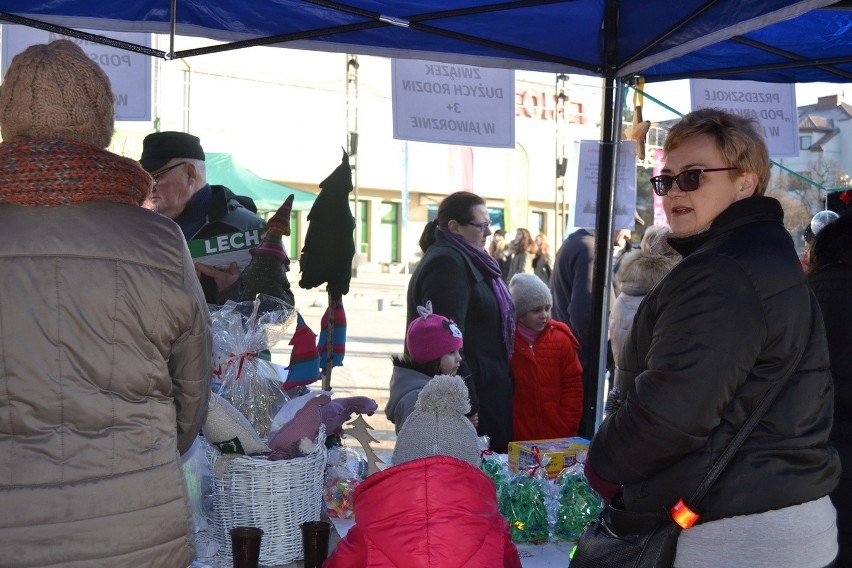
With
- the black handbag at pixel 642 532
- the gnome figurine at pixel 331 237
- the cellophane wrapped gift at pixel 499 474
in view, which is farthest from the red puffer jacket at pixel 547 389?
the black handbag at pixel 642 532

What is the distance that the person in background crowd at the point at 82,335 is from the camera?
1478 millimetres

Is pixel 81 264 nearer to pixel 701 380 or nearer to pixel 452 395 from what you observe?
pixel 452 395

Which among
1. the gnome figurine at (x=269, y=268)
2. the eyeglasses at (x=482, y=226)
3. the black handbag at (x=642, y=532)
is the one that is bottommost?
the black handbag at (x=642, y=532)

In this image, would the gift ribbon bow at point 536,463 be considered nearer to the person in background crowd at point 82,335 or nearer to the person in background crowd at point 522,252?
the person in background crowd at point 82,335

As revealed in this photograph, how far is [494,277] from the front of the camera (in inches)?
157

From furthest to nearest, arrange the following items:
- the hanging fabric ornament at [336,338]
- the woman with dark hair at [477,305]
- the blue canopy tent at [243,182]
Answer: the blue canopy tent at [243,182] < the woman with dark hair at [477,305] < the hanging fabric ornament at [336,338]

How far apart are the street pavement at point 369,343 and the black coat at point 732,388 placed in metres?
1.21

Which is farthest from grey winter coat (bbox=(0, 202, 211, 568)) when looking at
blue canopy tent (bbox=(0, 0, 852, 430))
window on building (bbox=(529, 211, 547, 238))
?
window on building (bbox=(529, 211, 547, 238))

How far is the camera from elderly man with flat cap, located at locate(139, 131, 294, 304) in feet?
10.2

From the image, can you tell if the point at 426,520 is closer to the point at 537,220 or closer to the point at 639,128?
the point at 639,128

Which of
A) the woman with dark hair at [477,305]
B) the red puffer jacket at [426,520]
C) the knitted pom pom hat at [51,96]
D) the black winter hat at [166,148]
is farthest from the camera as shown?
the woman with dark hair at [477,305]

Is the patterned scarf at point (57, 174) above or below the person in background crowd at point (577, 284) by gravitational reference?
above

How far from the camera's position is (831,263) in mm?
2484

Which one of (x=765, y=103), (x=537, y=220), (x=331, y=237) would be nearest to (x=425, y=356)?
(x=331, y=237)
